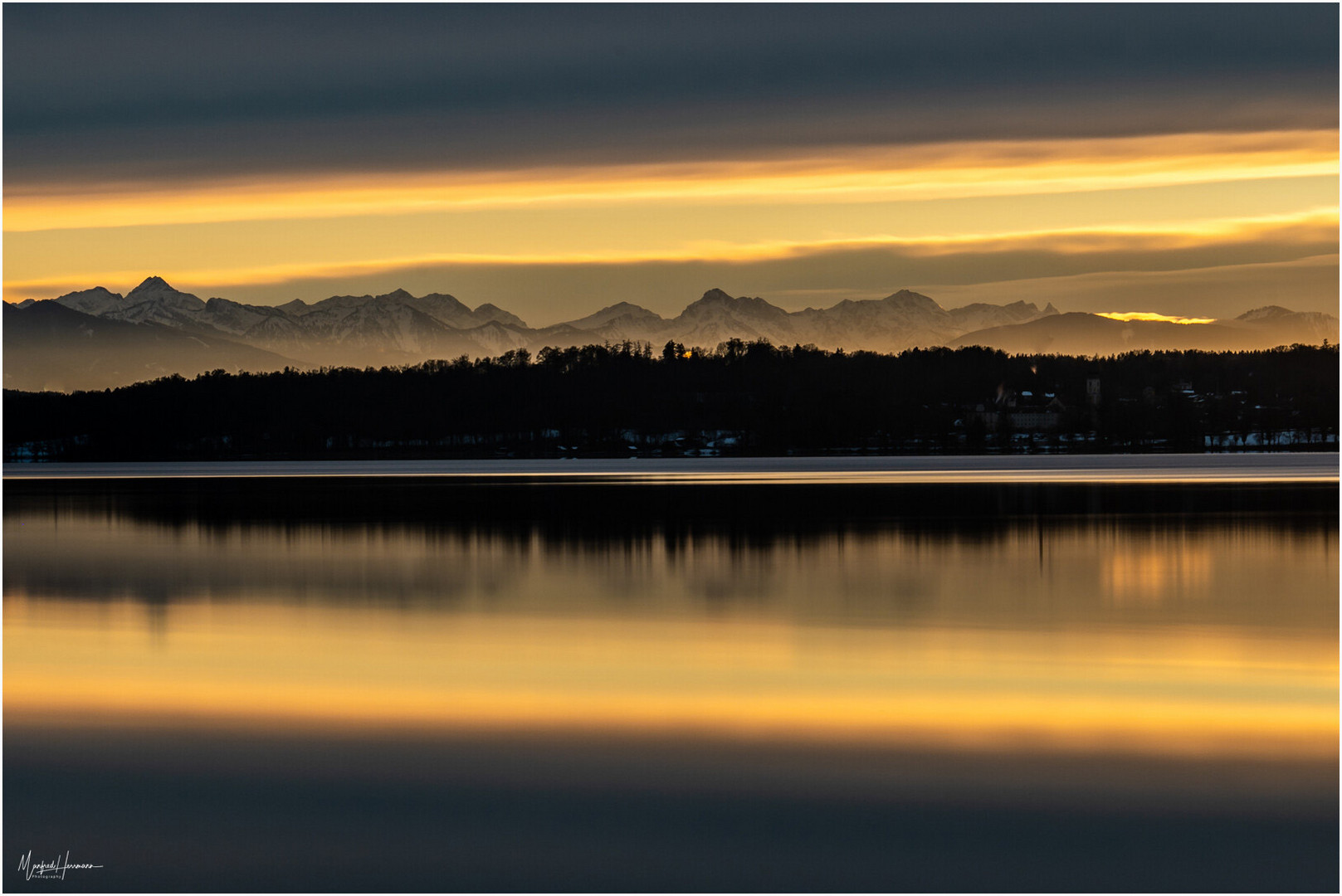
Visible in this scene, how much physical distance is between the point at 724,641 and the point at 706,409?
16369 centimetres

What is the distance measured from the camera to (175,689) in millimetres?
15180

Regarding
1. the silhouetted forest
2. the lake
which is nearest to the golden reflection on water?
the lake

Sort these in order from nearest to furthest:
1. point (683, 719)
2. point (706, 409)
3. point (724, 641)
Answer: point (683, 719) < point (724, 641) < point (706, 409)

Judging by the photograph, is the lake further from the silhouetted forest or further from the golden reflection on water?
the silhouetted forest

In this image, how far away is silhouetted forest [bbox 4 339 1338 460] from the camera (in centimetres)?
16662

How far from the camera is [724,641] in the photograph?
57.9 feet

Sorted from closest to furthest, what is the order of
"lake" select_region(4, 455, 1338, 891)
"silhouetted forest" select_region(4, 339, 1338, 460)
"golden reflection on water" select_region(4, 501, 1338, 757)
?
"lake" select_region(4, 455, 1338, 891)
"golden reflection on water" select_region(4, 501, 1338, 757)
"silhouetted forest" select_region(4, 339, 1338, 460)

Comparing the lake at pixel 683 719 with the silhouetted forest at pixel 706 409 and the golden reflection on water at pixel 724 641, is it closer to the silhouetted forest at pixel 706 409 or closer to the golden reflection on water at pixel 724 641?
the golden reflection on water at pixel 724 641

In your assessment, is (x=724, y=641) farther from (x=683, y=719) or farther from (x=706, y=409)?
(x=706, y=409)

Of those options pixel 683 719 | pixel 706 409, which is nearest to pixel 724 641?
pixel 683 719

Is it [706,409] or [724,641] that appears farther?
[706,409]

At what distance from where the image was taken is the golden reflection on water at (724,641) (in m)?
13.3

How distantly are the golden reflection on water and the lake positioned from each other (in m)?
0.08

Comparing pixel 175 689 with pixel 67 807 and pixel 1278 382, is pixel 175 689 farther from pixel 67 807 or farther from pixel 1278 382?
pixel 1278 382
